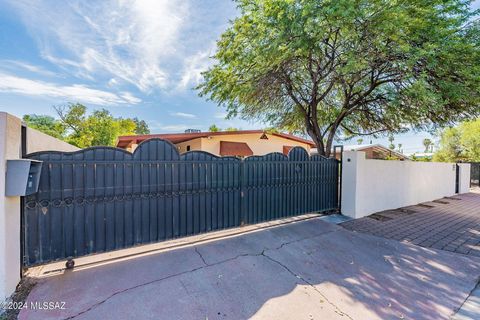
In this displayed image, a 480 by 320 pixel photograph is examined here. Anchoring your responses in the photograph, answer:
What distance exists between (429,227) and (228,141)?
10.3m

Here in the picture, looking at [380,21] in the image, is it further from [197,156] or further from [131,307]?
[131,307]

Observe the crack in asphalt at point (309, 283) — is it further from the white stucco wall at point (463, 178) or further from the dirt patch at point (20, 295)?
the white stucco wall at point (463, 178)

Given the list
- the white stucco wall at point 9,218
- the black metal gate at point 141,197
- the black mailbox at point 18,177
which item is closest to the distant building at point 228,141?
the black metal gate at point 141,197

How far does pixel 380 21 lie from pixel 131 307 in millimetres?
A: 7478

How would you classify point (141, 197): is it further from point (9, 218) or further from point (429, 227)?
point (429, 227)

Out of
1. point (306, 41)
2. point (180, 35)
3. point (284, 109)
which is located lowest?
point (284, 109)

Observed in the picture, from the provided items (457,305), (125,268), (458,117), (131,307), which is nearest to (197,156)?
(125,268)

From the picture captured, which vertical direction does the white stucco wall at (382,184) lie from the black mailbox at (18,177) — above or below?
below

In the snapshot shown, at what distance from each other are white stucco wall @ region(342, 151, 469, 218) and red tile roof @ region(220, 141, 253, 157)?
7.95m

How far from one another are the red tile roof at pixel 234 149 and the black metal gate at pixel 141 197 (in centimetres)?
804

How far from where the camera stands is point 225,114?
9.46m

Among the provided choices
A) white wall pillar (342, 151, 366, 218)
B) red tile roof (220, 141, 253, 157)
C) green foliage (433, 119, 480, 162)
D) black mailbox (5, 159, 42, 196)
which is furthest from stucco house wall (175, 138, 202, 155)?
green foliage (433, 119, 480, 162)

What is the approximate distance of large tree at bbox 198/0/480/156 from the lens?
5453 mm

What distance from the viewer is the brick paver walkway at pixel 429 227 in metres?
5.15
